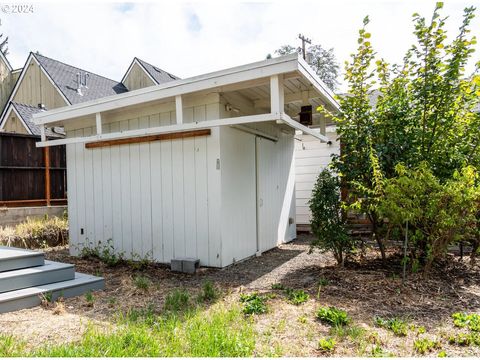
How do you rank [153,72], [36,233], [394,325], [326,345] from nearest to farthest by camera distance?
[326,345] → [394,325] → [36,233] → [153,72]

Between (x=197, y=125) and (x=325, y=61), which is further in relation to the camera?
(x=325, y=61)

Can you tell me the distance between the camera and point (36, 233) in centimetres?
662

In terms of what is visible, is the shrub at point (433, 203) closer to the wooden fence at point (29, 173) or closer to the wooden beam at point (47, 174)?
the wooden beam at point (47, 174)

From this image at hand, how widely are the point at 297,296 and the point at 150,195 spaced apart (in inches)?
114

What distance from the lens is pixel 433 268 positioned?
167 inches

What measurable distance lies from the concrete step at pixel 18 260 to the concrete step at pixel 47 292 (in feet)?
1.26

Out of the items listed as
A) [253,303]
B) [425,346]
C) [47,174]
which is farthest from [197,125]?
[47,174]

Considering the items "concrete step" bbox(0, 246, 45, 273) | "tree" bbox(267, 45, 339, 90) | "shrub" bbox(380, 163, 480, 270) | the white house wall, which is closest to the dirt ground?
the white house wall

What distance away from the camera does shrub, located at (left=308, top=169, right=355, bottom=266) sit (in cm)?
434

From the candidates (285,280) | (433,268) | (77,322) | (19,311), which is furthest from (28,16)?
(433,268)

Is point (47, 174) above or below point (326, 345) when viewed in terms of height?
above

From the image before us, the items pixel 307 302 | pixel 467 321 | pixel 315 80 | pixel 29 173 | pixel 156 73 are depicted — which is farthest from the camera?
pixel 156 73

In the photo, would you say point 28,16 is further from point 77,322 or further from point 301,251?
point 301,251

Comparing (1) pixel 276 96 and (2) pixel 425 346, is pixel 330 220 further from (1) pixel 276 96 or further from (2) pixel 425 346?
(2) pixel 425 346
